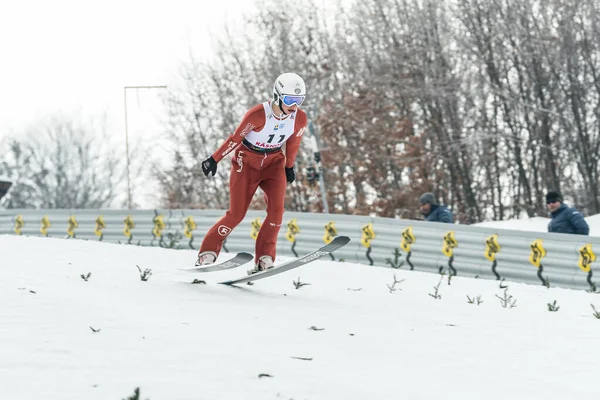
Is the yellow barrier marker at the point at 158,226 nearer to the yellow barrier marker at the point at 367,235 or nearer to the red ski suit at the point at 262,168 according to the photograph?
the yellow barrier marker at the point at 367,235

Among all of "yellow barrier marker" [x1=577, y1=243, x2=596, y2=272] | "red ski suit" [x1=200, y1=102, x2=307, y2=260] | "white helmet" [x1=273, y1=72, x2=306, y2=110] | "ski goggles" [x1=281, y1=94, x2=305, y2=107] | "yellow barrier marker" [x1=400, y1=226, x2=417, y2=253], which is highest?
"white helmet" [x1=273, y1=72, x2=306, y2=110]

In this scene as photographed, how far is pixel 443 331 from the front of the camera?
5.81 m

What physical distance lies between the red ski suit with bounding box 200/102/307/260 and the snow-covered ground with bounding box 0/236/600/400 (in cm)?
47

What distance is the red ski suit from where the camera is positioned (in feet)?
24.1

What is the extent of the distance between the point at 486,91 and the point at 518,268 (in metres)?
14.8

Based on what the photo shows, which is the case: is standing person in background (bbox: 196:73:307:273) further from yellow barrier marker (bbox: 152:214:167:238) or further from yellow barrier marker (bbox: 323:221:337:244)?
yellow barrier marker (bbox: 152:214:167:238)

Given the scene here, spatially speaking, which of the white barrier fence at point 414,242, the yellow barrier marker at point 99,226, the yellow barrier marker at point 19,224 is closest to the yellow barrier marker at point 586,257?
the white barrier fence at point 414,242

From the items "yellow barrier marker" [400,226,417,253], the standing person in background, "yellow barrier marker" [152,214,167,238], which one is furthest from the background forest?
the standing person in background

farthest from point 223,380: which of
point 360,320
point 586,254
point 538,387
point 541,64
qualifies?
point 541,64

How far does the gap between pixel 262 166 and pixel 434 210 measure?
5639mm

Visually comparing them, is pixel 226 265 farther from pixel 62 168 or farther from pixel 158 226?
pixel 62 168

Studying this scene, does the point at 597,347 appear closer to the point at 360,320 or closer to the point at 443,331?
the point at 443,331

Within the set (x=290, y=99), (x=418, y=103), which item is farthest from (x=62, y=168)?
(x=290, y=99)

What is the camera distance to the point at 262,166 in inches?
296
